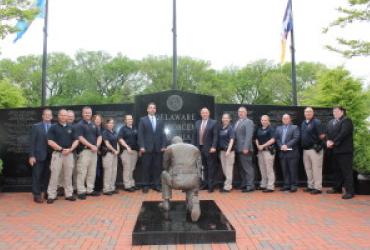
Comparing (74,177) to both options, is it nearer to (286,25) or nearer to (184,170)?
(184,170)

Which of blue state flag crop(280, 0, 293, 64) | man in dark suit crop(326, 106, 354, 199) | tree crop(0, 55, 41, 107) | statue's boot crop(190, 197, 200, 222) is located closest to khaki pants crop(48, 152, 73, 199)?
statue's boot crop(190, 197, 200, 222)

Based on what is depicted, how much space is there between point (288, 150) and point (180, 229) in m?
5.21

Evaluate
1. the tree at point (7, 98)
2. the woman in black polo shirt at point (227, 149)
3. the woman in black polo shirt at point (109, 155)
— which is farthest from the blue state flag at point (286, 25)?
the tree at point (7, 98)

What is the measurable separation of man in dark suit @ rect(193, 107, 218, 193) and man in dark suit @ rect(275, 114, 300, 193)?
1.67m

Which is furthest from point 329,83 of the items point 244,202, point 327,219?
point 327,219

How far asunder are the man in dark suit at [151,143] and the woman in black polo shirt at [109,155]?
2.15 feet

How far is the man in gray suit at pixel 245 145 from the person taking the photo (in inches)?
394

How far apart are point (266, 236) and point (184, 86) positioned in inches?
1556

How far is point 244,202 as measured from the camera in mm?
8648

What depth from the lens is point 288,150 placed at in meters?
10.0

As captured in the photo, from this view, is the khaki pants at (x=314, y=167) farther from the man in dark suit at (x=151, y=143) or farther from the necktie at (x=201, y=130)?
the man in dark suit at (x=151, y=143)

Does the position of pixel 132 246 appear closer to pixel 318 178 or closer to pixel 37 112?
pixel 318 178

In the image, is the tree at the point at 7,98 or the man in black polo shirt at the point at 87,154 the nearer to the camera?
the man in black polo shirt at the point at 87,154

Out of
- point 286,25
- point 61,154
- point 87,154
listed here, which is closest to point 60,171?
point 61,154
